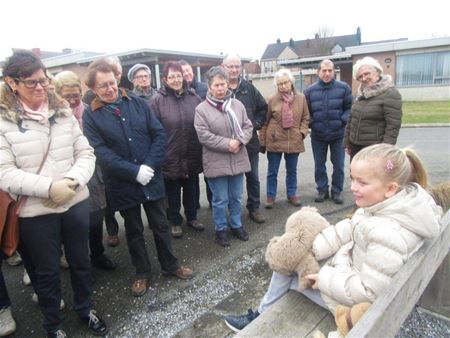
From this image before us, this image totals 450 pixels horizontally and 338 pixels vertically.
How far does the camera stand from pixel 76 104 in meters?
3.57

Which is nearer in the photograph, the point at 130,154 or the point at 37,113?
the point at 37,113

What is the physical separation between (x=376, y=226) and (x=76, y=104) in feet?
9.81

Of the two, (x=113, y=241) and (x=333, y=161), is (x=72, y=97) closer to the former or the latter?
(x=113, y=241)

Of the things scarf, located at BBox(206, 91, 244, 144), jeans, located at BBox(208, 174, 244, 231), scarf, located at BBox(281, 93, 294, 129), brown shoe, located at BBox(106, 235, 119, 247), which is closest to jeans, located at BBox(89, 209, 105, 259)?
brown shoe, located at BBox(106, 235, 119, 247)

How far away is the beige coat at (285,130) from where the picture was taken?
5.10 meters

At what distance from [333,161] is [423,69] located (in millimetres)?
21230

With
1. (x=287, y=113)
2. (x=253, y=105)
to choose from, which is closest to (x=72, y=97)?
(x=253, y=105)

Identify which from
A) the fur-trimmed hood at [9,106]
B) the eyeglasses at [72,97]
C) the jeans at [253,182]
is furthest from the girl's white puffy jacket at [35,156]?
the jeans at [253,182]

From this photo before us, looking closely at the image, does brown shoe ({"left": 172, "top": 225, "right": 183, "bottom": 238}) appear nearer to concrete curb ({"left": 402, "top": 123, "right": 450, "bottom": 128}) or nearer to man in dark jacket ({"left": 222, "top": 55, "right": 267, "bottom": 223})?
man in dark jacket ({"left": 222, "top": 55, "right": 267, "bottom": 223})

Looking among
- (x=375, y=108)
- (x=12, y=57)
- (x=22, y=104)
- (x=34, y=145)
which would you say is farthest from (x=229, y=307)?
(x=375, y=108)

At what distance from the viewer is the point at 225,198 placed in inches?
164

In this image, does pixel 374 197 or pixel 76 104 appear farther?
pixel 76 104

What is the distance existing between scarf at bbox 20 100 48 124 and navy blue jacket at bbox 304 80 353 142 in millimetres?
3771

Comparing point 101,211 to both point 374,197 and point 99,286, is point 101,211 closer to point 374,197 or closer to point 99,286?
point 99,286
